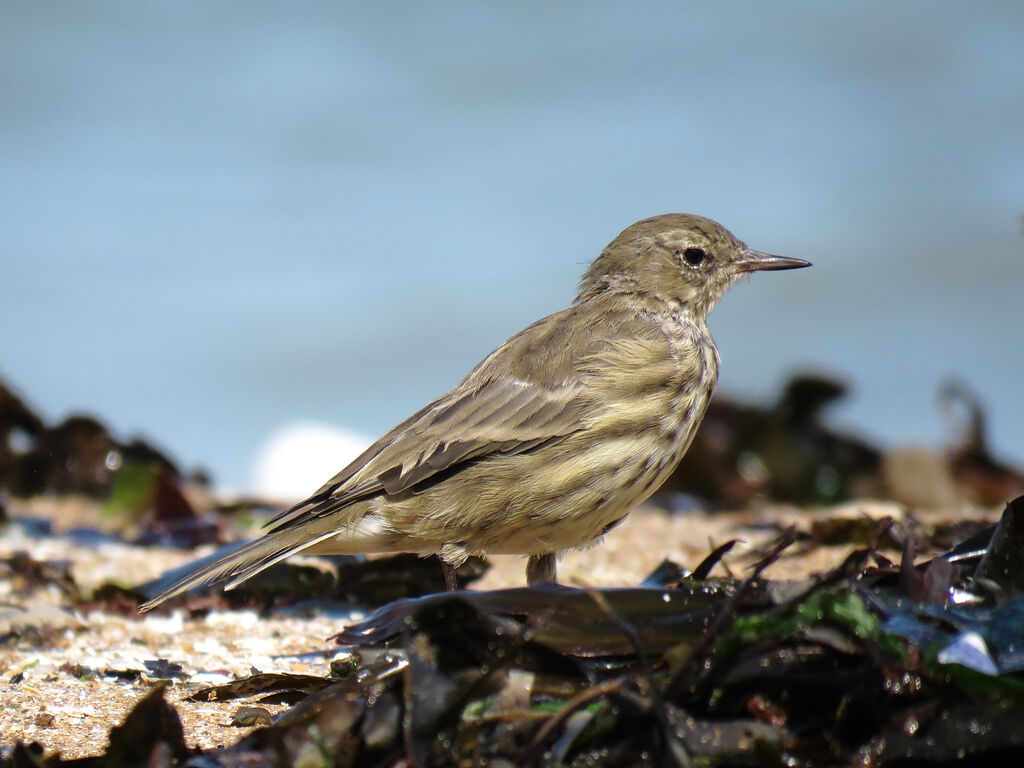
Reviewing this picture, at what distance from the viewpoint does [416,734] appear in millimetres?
2959

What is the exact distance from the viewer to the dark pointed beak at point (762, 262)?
21.2 ft

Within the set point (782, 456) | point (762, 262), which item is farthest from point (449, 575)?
point (782, 456)

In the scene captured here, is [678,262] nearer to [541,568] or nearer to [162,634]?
[541,568]

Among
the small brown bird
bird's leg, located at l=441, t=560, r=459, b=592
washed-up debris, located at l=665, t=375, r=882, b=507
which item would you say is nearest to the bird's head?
the small brown bird

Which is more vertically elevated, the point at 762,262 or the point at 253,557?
the point at 762,262

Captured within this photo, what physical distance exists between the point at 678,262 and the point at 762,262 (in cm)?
46

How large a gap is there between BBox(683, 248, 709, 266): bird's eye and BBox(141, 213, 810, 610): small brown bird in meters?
0.78

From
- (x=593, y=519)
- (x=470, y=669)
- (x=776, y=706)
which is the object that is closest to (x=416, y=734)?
(x=470, y=669)

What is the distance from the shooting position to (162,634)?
198 inches

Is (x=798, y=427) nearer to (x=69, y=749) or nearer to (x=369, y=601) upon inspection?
(x=369, y=601)

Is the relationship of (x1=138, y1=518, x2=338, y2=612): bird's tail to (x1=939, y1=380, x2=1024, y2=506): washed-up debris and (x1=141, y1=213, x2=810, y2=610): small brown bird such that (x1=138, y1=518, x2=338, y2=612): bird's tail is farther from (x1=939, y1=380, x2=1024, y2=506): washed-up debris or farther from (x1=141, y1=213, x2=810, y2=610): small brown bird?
(x1=939, y1=380, x2=1024, y2=506): washed-up debris

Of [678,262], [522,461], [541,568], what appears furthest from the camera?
[678,262]

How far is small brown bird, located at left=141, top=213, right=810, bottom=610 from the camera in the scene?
507 centimetres

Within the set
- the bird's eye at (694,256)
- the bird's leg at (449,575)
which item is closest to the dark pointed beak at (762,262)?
the bird's eye at (694,256)
